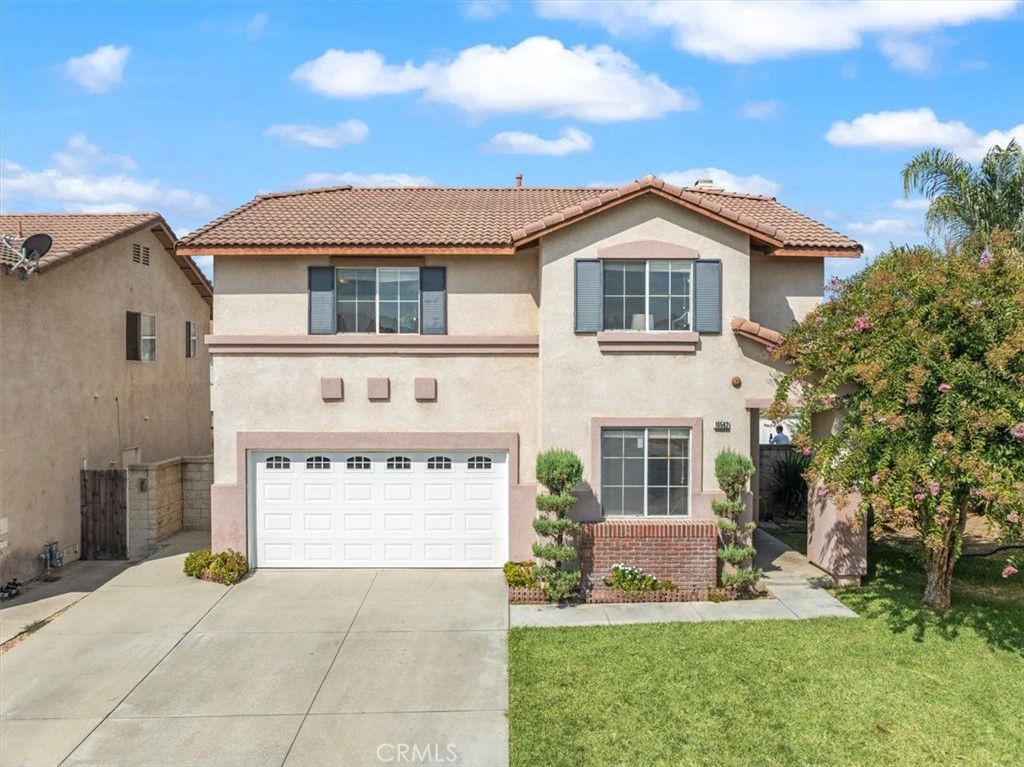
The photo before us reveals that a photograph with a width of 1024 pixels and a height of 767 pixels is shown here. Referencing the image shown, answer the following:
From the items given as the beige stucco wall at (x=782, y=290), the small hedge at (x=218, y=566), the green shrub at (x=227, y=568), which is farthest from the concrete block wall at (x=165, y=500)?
the beige stucco wall at (x=782, y=290)

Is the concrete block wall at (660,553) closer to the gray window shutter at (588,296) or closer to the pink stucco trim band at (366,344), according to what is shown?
the gray window shutter at (588,296)

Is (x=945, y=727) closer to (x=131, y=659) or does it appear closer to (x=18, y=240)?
(x=131, y=659)

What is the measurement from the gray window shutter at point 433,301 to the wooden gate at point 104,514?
7.98 meters

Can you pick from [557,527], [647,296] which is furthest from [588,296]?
[557,527]

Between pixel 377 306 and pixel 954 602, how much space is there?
476 inches

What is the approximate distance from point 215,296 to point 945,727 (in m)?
14.3

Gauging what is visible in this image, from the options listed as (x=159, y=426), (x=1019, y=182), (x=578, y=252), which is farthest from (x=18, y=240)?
(x=1019, y=182)

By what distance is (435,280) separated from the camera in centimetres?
1469

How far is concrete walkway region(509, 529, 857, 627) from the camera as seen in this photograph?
12.0 metres

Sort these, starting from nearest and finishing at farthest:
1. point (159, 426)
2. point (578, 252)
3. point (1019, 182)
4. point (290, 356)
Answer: point (578, 252)
point (290, 356)
point (1019, 182)
point (159, 426)

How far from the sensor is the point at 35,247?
13.9m

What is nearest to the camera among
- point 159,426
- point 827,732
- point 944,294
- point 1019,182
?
point 827,732

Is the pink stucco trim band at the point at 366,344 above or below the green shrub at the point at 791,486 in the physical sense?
above

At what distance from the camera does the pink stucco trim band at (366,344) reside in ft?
47.6
